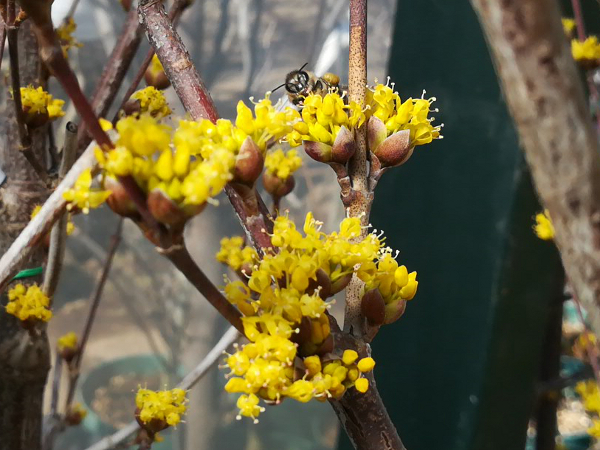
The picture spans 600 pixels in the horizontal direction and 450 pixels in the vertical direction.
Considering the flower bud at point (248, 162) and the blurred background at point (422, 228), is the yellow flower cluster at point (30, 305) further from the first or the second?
the blurred background at point (422, 228)

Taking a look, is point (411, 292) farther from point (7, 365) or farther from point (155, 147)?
point (7, 365)

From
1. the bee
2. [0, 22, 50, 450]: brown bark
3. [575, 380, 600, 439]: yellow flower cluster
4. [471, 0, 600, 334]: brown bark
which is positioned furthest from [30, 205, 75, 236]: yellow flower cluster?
[575, 380, 600, 439]: yellow flower cluster

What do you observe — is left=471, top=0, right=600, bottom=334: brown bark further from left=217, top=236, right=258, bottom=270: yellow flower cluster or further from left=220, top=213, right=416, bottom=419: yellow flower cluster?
left=217, top=236, right=258, bottom=270: yellow flower cluster

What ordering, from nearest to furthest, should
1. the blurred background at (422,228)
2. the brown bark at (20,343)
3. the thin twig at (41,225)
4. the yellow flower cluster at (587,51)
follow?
the thin twig at (41,225) < the brown bark at (20,343) < the yellow flower cluster at (587,51) < the blurred background at (422,228)

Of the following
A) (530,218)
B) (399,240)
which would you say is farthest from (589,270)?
(399,240)

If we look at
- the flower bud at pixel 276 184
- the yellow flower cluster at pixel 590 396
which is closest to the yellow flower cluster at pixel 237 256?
the flower bud at pixel 276 184

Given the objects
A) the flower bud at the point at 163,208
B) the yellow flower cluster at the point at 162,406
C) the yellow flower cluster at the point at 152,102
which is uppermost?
the yellow flower cluster at the point at 152,102
